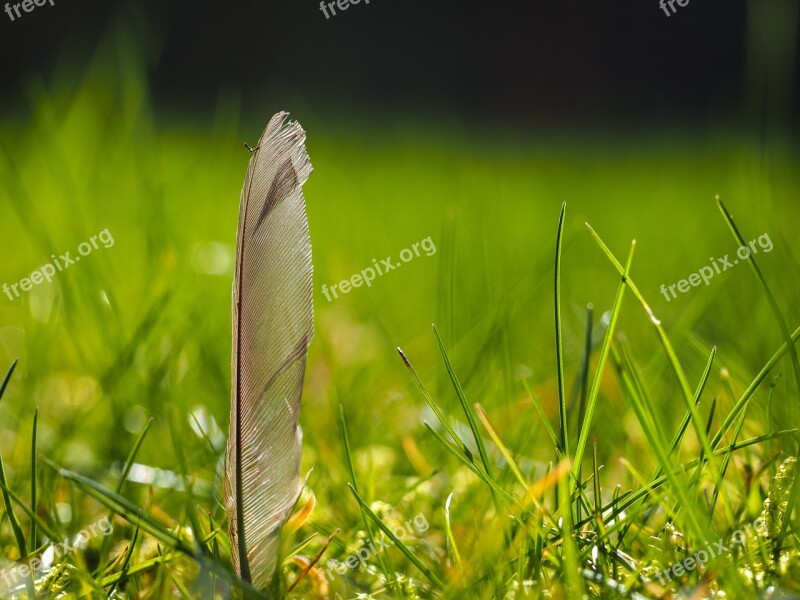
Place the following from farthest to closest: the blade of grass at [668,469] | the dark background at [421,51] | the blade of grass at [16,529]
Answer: the dark background at [421,51] → the blade of grass at [16,529] → the blade of grass at [668,469]

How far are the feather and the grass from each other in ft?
0.16

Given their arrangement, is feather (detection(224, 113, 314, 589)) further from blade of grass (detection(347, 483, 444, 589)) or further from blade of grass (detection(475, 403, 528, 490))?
blade of grass (detection(475, 403, 528, 490))

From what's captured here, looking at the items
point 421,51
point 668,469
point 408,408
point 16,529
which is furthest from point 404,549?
point 421,51

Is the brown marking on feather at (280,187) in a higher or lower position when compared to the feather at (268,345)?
higher

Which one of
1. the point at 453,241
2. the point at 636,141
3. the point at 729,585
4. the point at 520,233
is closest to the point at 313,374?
the point at 453,241

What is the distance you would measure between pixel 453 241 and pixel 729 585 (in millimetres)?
780

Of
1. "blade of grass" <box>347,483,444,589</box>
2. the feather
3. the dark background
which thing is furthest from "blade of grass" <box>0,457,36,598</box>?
the dark background

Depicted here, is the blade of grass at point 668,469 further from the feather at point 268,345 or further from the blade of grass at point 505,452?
the feather at point 268,345

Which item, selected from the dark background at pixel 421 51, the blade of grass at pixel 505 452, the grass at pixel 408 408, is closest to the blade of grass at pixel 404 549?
the grass at pixel 408 408

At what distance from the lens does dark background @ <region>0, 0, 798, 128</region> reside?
6.00m

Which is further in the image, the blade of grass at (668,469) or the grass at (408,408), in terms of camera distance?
the grass at (408,408)

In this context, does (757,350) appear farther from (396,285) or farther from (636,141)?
(636,141)

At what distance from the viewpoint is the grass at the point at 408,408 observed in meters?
0.76

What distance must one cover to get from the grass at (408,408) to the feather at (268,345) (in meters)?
0.05
